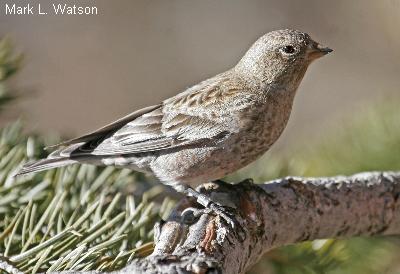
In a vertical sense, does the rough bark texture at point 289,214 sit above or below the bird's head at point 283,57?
below

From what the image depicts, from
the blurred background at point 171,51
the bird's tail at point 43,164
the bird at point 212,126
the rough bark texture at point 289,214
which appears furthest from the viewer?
the blurred background at point 171,51

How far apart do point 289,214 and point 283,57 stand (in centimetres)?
119

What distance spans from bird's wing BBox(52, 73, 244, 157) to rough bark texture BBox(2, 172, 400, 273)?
0.38 m

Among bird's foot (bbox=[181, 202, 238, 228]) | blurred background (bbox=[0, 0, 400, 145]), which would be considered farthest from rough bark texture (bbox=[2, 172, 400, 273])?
blurred background (bbox=[0, 0, 400, 145])

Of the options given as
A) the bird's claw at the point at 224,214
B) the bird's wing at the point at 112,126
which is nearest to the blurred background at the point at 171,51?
the bird's wing at the point at 112,126

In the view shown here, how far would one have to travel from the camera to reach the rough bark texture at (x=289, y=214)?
261cm

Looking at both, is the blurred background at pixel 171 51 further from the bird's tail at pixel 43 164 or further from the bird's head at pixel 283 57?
the bird's tail at pixel 43 164

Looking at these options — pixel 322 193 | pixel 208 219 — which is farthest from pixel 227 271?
pixel 322 193

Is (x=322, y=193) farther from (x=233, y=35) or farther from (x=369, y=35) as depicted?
(x=233, y=35)

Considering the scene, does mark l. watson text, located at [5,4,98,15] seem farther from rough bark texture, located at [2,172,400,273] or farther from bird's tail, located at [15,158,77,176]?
rough bark texture, located at [2,172,400,273]

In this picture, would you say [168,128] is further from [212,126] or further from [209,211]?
[209,211]

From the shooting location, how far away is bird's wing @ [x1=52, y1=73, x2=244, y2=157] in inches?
152

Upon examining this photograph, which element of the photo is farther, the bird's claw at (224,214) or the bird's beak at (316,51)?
the bird's beak at (316,51)

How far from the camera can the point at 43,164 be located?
131 inches
